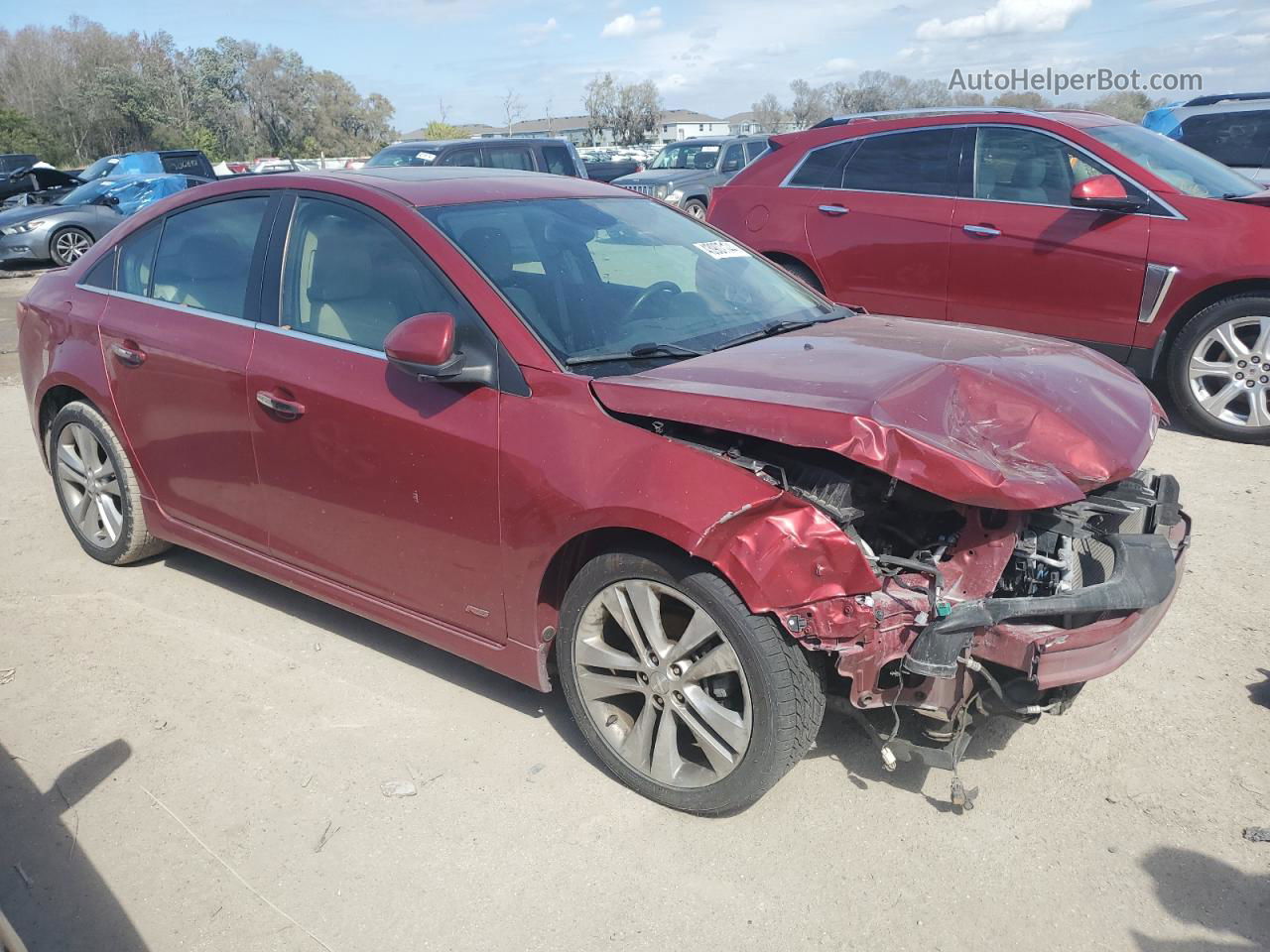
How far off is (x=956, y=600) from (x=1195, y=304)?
4.40 m

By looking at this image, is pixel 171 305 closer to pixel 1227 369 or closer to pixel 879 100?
pixel 1227 369

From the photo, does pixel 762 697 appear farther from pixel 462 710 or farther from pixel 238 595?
pixel 238 595

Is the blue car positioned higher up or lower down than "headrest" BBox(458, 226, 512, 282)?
lower down

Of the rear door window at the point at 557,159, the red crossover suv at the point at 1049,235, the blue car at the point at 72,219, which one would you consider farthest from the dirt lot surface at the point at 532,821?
the blue car at the point at 72,219

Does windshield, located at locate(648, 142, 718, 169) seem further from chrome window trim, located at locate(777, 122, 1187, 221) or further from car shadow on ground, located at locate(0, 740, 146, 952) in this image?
car shadow on ground, located at locate(0, 740, 146, 952)

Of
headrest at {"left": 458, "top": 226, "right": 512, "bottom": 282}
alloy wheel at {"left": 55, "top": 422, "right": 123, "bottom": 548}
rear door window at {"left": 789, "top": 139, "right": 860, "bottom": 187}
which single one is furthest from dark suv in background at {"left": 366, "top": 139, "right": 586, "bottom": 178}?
headrest at {"left": 458, "top": 226, "right": 512, "bottom": 282}

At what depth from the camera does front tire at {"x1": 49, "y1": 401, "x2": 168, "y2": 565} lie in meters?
4.54

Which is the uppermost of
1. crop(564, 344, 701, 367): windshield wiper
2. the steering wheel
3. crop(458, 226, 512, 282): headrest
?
crop(458, 226, 512, 282): headrest

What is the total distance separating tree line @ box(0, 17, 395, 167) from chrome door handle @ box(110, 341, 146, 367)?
53.8 m

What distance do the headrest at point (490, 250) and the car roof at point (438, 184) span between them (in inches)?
8.4

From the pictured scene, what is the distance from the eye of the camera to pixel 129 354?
424cm

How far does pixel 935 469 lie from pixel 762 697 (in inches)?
29.2

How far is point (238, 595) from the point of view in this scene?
4.64m

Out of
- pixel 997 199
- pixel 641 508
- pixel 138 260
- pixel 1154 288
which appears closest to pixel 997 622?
pixel 641 508
